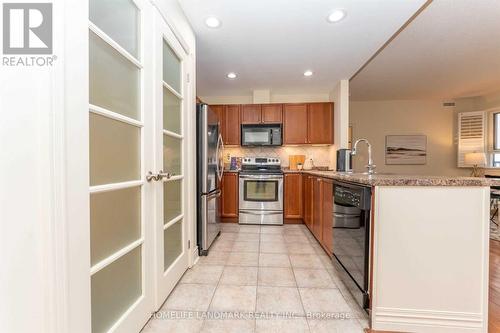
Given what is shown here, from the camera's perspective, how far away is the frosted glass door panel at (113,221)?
100 centimetres

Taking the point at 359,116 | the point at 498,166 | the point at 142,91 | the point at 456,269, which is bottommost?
the point at 456,269

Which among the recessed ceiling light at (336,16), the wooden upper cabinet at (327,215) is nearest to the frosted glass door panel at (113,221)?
the wooden upper cabinet at (327,215)

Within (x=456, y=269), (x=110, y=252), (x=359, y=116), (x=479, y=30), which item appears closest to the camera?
(x=110, y=252)

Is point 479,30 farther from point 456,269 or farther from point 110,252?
point 110,252

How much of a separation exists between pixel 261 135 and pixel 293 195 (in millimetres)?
1256

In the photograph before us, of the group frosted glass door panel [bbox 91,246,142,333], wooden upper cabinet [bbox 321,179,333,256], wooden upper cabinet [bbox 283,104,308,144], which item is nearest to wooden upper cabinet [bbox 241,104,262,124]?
wooden upper cabinet [bbox 283,104,308,144]

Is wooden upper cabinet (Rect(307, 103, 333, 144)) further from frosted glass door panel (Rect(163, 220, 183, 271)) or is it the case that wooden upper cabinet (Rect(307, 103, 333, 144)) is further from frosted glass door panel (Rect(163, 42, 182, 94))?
frosted glass door panel (Rect(163, 220, 183, 271))

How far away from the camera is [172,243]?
1794mm

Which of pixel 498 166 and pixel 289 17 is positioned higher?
pixel 289 17

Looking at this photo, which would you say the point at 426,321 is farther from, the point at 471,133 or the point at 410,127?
the point at 471,133

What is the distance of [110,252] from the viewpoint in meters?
1.09

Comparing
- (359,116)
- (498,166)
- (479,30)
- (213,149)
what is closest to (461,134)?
(498,166)

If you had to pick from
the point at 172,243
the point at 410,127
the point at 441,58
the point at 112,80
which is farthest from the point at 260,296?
the point at 410,127

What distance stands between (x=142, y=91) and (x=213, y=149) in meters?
1.35
